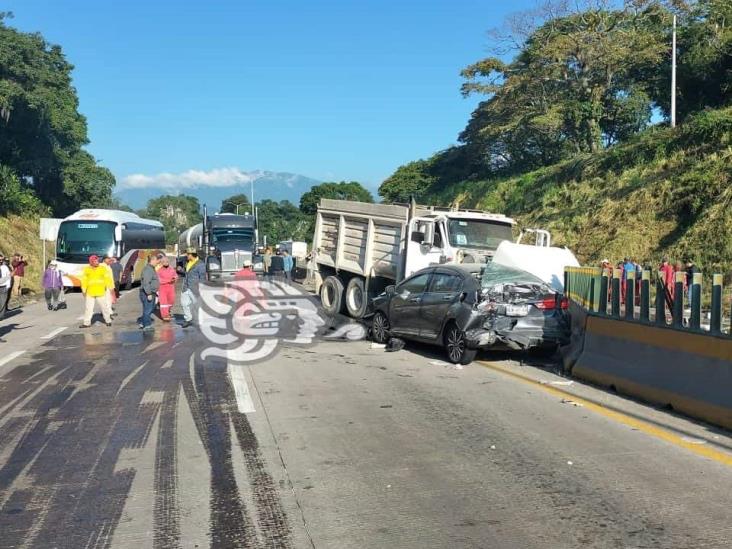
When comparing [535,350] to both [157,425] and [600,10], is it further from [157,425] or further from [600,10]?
[600,10]

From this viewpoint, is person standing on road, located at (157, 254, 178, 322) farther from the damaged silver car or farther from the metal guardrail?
the metal guardrail

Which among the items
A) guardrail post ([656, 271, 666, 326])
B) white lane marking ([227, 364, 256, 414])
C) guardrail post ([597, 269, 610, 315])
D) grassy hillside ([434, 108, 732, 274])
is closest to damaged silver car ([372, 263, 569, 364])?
guardrail post ([597, 269, 610, 315])

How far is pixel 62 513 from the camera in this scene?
14.9 ft

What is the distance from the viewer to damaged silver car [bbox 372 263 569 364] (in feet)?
32.7

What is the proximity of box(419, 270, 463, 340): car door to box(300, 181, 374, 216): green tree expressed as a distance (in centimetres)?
7322

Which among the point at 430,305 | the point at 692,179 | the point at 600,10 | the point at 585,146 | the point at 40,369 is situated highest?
the point at 600,10

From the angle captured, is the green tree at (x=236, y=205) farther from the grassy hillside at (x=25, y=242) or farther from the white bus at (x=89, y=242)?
the white bus at (x=89, y=242)

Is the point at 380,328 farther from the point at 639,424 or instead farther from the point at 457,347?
the point at 639,424

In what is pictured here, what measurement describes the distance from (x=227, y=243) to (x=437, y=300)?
74.3 ft

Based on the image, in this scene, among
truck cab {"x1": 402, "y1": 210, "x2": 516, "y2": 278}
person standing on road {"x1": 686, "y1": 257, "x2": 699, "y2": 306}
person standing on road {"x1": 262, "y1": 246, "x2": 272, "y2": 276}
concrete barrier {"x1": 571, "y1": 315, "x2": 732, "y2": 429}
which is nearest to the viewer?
concrete barrier {"x1": 571, "y1": 315, "x2": 732, "y2": 429}

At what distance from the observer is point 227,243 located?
32.2m

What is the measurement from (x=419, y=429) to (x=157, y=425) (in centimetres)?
255

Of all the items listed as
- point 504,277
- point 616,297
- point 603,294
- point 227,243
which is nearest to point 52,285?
point 227,243

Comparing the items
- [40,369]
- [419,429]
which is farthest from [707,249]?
[40,369]
